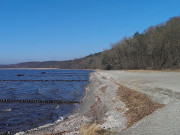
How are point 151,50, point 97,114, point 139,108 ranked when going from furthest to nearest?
point 151,50 < point 97,114 < point 139,108

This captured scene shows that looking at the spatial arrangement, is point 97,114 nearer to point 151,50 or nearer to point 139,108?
point 139,108

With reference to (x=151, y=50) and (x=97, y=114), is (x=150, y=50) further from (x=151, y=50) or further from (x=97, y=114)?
(x=97, y=114)

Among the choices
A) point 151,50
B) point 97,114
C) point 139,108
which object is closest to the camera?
point 139,108

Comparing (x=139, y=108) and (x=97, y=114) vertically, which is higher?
(x=139, y=108)

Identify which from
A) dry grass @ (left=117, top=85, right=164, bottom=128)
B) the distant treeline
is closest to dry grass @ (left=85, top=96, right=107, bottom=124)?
dry grass @ (left=117, top=85, right=164, bottom=128)

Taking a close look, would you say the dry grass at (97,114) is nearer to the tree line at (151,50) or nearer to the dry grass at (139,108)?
the dry grass at (139,108)

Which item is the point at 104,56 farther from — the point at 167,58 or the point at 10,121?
the point at 10,121

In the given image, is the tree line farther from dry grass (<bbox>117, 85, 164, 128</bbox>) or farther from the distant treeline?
dry grass (<bbox>117, 85, 164, 128</bbox>)

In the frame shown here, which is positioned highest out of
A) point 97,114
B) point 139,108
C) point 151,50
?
point 151,50

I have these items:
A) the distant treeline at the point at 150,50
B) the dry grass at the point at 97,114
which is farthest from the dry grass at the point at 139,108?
the distant treeline at the point at 150,50

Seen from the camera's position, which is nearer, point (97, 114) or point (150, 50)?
point (97, 114)

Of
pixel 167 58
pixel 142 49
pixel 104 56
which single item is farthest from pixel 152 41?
pixel 104 56

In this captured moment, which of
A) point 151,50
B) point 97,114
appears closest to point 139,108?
point 97,114

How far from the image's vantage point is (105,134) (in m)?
5.93
